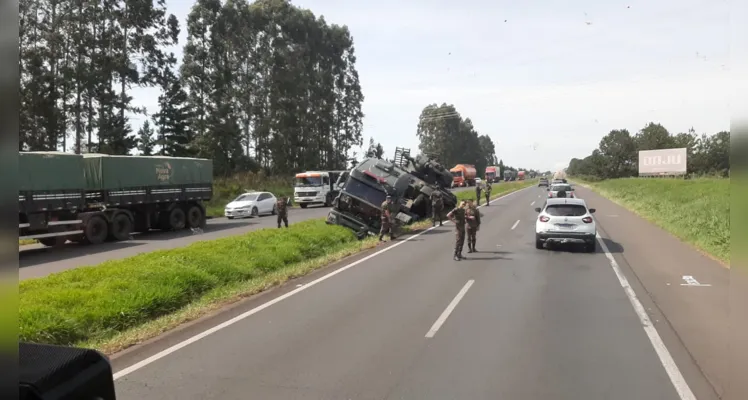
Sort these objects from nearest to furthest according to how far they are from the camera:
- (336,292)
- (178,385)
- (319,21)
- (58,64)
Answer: (178,385) → (336,292) → (58,64) → (319,21)

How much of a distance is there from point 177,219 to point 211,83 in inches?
1096

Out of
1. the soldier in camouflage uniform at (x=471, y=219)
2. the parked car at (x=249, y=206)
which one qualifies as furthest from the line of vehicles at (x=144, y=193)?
the soldier in camouflage uniform at (x=471, y=219)

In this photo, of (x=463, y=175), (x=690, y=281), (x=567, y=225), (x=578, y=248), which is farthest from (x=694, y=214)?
(x=463, y=175)

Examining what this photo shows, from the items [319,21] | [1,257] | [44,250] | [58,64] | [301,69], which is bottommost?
[44,250]

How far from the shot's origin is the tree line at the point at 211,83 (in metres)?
35.9

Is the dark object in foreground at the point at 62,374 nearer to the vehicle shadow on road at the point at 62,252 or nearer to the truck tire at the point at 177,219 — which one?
the vehicle shadow on road at the point at 62,252

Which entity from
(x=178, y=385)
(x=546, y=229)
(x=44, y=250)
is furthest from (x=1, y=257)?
(x=44, y=250)

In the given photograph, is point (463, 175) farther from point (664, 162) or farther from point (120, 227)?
point (120, 227)

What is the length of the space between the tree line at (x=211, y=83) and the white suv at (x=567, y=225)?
2310 cm

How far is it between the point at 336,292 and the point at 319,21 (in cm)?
5766

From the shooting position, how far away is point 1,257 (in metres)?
1.87

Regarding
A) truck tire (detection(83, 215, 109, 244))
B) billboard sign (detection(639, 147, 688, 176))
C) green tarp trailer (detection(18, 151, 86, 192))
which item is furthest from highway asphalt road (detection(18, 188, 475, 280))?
billboard sign (detection(639, 147, 688, 176))

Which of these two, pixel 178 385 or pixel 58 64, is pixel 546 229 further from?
pixel 58 64

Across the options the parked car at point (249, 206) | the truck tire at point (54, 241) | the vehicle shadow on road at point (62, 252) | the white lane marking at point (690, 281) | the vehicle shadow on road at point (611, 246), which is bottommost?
the vehicle shadow on road at point (62, 252)
